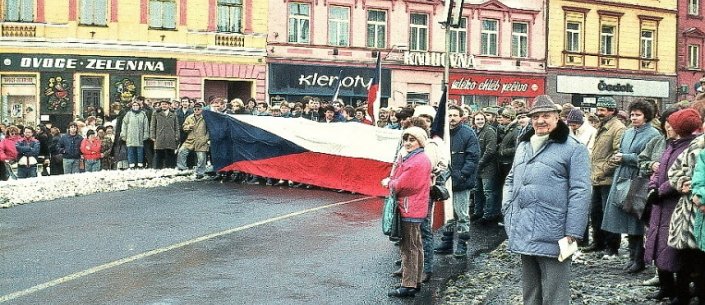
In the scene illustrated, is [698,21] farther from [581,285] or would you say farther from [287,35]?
[581,285]

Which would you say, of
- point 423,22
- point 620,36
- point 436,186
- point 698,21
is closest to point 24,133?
point 436,186

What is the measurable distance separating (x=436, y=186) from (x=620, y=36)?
38.8m

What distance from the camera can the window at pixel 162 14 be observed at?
33906 mm

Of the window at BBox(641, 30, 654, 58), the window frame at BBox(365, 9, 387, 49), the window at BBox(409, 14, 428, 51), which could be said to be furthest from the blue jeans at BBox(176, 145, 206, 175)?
the window at BBox(641, 30, 654, 58)

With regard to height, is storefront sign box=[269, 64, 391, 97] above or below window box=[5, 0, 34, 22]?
below

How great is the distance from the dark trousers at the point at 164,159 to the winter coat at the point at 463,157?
39.7 feet

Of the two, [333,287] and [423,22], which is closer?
[333,287]

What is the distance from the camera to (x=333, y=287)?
29.7 ft

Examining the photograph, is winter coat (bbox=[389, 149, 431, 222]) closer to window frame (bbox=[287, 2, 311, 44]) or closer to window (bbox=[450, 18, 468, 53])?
window frame (bbox=[287, 2, 311, 44])

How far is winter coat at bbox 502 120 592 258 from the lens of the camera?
22.2 ft

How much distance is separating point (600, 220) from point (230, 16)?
25830 mm

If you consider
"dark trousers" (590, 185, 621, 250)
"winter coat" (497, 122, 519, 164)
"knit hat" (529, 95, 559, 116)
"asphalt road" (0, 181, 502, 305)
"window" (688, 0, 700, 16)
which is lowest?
"asphalt road" (0, 181, 502, 305)

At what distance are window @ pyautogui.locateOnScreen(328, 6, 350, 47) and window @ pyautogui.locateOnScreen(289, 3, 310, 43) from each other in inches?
42.2

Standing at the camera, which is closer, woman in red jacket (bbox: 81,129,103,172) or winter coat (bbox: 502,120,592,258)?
winter coat (bbox: 502,120,592,258)
